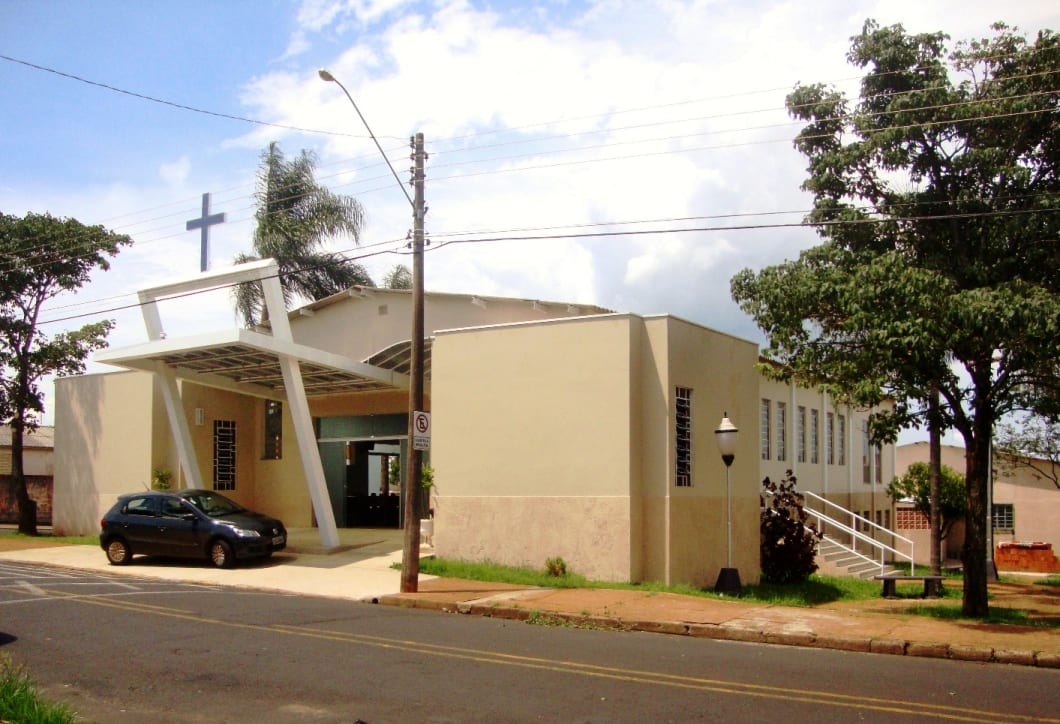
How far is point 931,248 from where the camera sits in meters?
16.1

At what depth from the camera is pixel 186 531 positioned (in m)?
19.3

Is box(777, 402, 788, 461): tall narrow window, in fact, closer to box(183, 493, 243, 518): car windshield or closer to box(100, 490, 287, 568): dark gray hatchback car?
box(100, 490, 287, 568): dark gray hatchback car

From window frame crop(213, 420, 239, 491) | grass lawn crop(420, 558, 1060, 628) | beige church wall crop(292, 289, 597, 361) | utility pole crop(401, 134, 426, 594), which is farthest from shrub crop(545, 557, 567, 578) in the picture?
window frame crop(213, 420, 239, 491)

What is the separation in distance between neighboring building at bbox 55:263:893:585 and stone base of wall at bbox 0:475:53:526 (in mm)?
18120

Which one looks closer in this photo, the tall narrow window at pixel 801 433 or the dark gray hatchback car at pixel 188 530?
the dark gray hatchback car at pixel 188 530

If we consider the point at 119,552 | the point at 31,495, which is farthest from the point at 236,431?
the point at 31,495

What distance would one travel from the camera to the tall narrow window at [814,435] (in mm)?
29719

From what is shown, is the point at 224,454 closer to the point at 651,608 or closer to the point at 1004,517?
the point at 651,608

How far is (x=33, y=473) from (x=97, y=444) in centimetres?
2299

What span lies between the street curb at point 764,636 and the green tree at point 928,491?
21911 millimetres

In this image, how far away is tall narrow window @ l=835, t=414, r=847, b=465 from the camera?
32.0 meters

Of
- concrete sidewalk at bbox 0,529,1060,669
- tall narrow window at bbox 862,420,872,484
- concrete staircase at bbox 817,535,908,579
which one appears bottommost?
concrete staircase at bbox 817,535,908,579

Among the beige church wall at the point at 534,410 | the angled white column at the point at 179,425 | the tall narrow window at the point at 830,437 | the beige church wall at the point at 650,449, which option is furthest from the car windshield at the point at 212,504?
the tall narrow window at the point at 830,437

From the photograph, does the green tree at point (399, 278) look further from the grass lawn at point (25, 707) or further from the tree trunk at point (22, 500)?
the grass lawn at point (25, 707)
